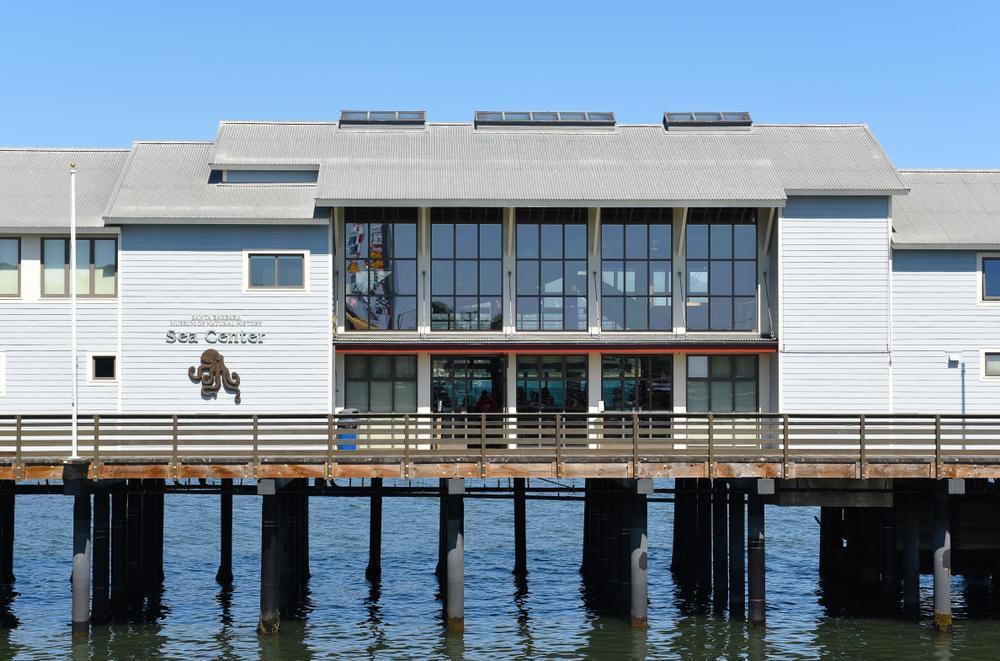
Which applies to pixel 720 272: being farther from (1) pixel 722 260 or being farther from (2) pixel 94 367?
(2) pixel 94 367

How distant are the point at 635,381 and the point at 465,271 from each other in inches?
219

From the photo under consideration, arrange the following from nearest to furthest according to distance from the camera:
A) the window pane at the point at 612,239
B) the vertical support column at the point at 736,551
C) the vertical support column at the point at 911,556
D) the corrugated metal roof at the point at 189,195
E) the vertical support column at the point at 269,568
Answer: the vertical support column at the point at 269,568, the vertical support column at the point at 736,551, the vertical support column at the point at 911,556, the corrugated metal roof at the point at 189,195, the window pane at the point at 612,239

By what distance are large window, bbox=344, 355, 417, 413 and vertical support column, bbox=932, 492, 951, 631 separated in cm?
1379

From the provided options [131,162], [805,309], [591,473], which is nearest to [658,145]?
[805,309]

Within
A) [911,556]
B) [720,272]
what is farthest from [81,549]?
[911,556]

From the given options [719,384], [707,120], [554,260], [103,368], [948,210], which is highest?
[707,120]

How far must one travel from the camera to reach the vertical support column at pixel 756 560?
29.3 m

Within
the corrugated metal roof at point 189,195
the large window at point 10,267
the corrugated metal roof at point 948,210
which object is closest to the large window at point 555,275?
the corrugated metal roof at point 189,195

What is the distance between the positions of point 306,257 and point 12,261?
785cm

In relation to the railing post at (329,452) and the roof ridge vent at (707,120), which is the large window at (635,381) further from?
the railing post at (329,452)

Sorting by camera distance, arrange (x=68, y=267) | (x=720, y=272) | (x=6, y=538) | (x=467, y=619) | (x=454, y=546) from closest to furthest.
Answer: (x=454, y=546), (x=467, y=619), (x=68, y=267), (x=720, y=272), (x=6, y=538)

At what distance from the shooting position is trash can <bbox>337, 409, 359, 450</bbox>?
29.2 metres

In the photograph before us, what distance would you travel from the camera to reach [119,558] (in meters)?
32.5

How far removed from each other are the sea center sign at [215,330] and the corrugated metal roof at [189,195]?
2.62m
